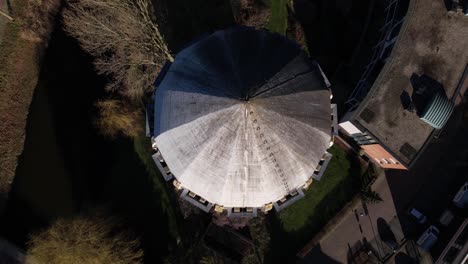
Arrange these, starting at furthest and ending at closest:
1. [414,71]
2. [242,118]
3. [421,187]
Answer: [421,187]
[414,71]
[242,118]

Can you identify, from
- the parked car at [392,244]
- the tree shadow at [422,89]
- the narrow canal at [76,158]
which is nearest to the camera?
the tree shadow at [422,89]

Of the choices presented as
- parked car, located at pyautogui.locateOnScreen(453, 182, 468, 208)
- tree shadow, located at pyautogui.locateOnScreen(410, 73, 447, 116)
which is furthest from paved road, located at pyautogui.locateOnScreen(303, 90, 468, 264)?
tree shadow, located at pyautogui.locateOnScreen(410, 73, 447, 116)

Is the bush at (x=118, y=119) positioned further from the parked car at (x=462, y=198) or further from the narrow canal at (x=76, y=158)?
the parked car at (x=462, y=198)

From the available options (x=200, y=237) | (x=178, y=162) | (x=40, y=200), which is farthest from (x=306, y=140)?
(x=40, y=200)

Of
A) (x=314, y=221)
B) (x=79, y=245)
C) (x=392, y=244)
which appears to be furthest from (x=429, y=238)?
(x=79, y=245)

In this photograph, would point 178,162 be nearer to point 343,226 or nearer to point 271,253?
point 271,253

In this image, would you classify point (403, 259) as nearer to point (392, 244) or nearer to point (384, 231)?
point (392, 244)

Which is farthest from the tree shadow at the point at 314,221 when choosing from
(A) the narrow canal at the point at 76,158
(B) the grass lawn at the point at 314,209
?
(A) the narrow canal at the point at 76,158
